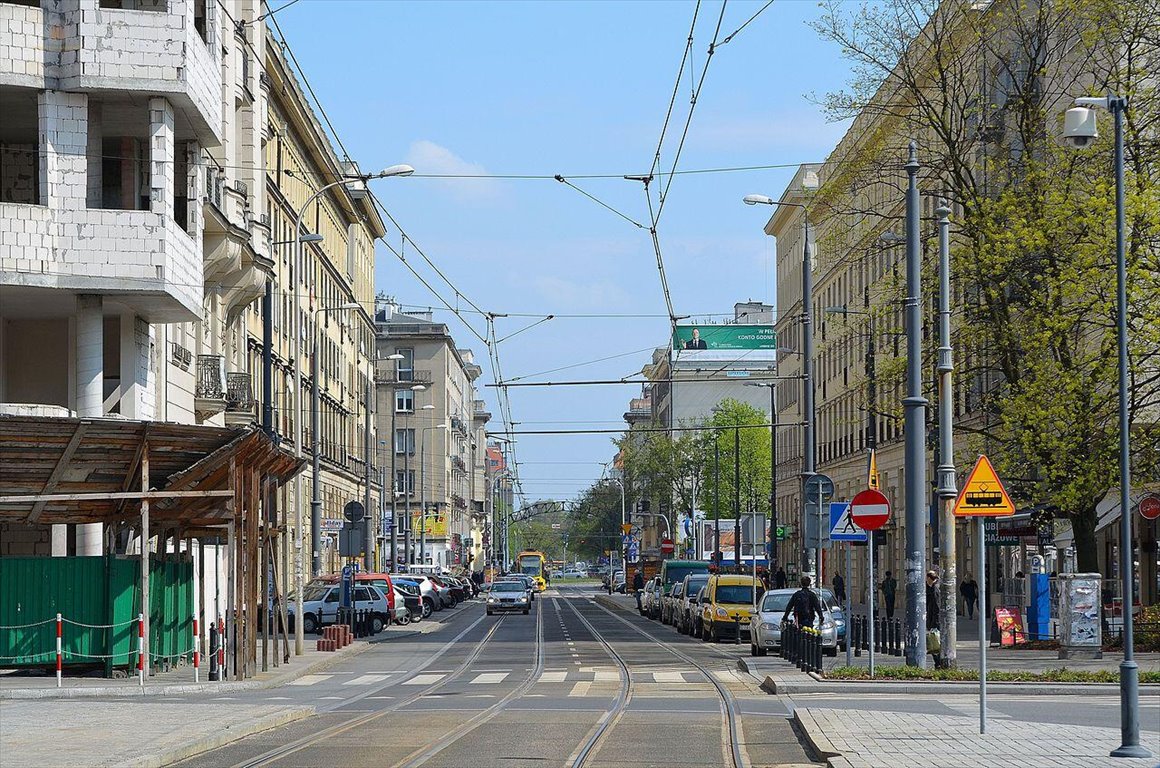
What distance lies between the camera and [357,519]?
44.1 m

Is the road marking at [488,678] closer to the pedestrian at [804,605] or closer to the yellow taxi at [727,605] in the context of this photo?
the pedestrian at [804,605]

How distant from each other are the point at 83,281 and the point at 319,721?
13.3 m

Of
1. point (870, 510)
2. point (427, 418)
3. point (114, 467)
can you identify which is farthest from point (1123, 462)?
point (427, 418)

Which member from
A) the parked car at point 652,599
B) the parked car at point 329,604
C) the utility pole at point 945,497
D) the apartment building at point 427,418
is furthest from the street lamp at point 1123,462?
the apartment building at point 427,418

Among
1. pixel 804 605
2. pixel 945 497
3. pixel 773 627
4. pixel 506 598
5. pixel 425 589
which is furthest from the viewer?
pixel 506 598

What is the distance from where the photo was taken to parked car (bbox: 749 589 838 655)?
1406 inches

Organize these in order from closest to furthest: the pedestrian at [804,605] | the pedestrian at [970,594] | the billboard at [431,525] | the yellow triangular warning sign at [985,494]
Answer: the yellow triangular warning sign at [985,494] < the pedestrian at [804,605] < the pedestrian at [970,594] < the billboard at [431,525]

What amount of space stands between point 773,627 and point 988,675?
1109 centimetres

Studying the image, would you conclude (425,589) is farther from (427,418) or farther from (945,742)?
(427,418)

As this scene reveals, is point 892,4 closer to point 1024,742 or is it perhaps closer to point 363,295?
point 1024,742

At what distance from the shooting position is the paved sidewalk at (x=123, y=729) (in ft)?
51.9

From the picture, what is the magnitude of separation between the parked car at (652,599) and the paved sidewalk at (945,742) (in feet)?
156

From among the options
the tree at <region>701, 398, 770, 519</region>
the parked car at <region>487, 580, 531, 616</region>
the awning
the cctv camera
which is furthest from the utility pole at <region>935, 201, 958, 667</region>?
the tree at <region>701, 398, 770, 519</region>

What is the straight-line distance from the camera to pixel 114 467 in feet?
91.0
